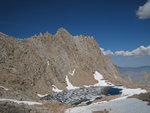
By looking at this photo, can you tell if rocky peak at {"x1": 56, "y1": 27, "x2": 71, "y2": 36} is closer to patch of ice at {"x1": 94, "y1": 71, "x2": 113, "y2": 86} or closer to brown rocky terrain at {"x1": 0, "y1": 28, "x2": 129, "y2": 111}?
brown rocky terrain at {"x1": 0, "y1": 28, "x2": 129, "y2": 111}

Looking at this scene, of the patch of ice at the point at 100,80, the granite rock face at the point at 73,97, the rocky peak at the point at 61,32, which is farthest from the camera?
the rocky peak at the point at 61,32

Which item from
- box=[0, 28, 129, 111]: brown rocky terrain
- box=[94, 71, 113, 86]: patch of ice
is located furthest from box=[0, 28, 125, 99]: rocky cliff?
box=[94, 71, 113, 86]: patch of ice

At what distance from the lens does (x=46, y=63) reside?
7831 cm

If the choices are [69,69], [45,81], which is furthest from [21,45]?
[69,69]

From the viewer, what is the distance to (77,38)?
125 metres

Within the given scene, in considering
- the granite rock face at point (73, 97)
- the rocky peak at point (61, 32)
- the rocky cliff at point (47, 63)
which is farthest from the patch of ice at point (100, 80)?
the rocky peak at point (61, 32)

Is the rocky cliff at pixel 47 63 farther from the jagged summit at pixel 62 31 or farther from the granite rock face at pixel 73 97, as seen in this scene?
the granite rock face at pixel 73 97

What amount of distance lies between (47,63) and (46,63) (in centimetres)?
111

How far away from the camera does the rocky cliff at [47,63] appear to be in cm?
4859

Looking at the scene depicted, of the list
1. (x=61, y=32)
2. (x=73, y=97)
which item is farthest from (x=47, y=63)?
(x=61, y=32)

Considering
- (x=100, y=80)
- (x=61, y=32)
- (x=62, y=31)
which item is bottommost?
(x=100, y=80)

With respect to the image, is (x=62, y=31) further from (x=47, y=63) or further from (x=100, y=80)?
(x=100, y=80)

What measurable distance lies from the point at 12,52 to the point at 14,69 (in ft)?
29.7

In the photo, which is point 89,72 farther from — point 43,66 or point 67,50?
point 43,66
